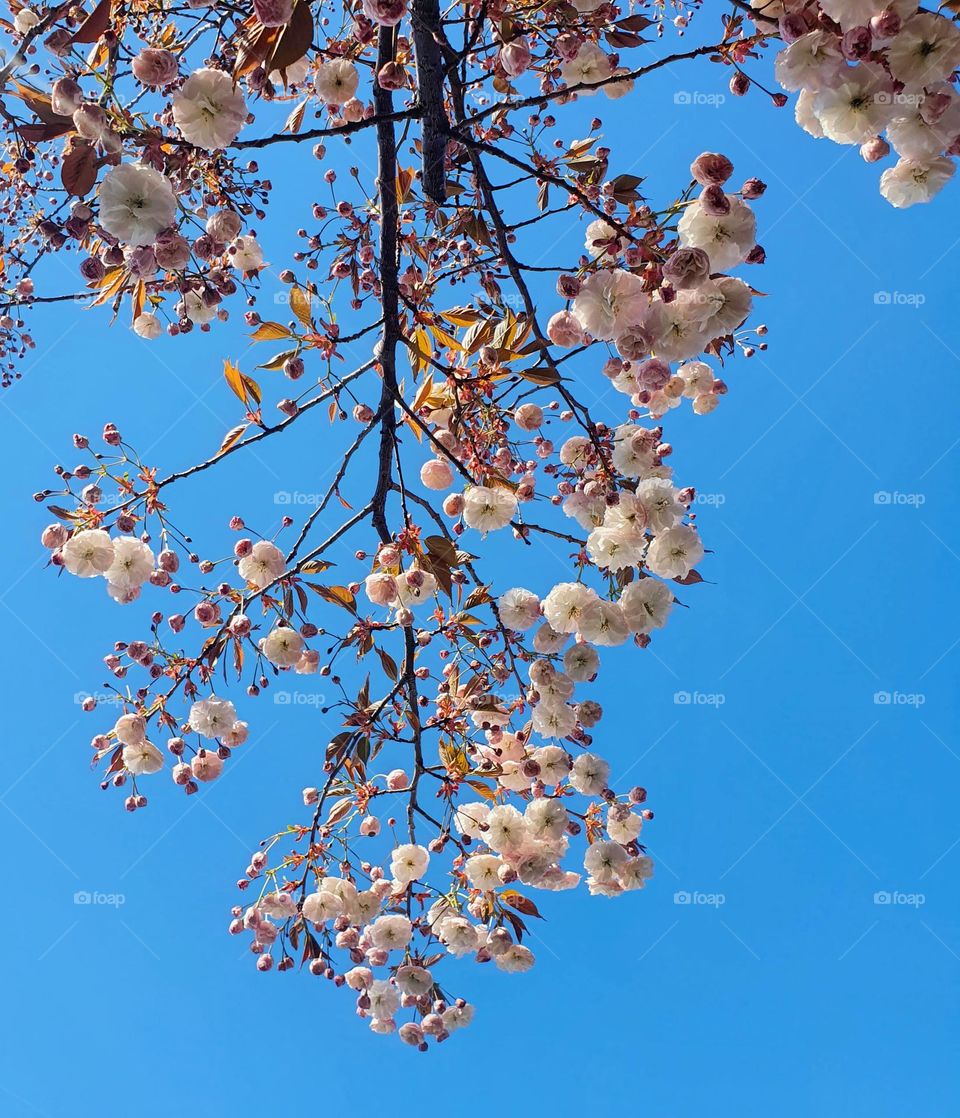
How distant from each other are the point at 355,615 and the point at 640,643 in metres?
0.57

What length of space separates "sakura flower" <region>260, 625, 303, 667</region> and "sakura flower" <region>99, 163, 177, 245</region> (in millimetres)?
795

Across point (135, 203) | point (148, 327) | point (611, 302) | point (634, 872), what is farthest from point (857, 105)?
point (634, 872)

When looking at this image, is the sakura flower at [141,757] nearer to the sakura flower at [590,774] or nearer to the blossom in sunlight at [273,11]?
the sakura flower at [590,774]

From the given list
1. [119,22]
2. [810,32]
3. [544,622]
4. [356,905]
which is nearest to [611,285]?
[810,32]

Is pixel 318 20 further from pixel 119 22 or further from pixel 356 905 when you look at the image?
pixel 356 905

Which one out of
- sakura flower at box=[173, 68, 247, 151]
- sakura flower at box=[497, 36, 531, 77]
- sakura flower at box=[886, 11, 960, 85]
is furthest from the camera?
sakura flower at box=[497, 36, 531, 77]

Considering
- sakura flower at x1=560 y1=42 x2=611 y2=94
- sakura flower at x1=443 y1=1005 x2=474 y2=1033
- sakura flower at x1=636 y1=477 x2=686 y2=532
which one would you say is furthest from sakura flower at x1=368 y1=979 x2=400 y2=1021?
Answer: sakura flower at x1=560 y1=42 x2=611 y2=94

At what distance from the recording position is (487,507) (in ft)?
5.18

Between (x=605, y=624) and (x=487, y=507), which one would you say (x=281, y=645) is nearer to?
(x=487, y=507)

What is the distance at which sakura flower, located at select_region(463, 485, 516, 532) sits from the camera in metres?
1.57

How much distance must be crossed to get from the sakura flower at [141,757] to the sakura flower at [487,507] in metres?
0.80

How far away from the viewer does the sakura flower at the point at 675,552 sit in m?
1.45

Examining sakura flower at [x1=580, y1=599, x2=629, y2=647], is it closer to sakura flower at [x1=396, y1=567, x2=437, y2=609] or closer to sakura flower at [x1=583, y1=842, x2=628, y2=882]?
sakura flower at [x1=396, y1=567, x2=437, y2=609]

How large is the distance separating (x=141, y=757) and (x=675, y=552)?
1.14 m
